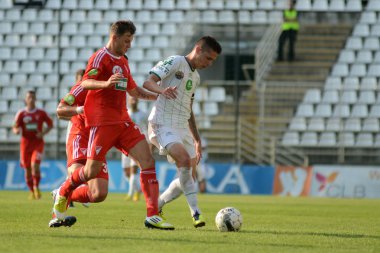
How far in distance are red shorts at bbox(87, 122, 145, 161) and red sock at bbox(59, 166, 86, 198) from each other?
0.23 meters

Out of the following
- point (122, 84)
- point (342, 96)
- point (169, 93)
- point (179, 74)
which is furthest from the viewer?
point (342, 96)

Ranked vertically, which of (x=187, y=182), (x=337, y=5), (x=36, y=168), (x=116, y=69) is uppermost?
(x=337, y=5)

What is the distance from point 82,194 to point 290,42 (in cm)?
2007

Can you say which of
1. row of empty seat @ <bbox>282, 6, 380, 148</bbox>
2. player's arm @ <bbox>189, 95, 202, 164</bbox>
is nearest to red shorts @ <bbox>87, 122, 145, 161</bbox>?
player's arm @ <bbox>189, 95, 202, 164</bbox>

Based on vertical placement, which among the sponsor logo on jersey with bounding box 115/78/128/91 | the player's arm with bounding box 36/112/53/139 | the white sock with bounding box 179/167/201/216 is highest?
the sponsor logo on jersey with bounding box 115/78/128/91

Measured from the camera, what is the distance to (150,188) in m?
9.65

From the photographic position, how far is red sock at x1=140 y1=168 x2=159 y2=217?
9602mm

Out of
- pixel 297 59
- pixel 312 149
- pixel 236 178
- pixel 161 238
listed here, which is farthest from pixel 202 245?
pixel 297 59

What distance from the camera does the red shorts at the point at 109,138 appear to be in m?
9.40

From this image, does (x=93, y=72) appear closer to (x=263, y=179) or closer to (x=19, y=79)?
(x=263, y=179)

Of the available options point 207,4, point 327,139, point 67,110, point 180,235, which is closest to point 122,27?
point 67,110

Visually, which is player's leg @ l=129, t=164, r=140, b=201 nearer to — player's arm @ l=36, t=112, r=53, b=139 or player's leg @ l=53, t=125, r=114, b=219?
player's arm @ l=36, t=112, r=53, b=139

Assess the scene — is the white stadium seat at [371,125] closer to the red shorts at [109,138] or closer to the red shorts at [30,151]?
the red shorts at [30,151]

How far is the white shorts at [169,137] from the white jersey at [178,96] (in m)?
0.06
